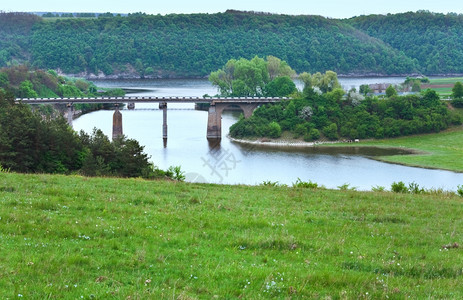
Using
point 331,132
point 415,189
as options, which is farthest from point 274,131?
point 415,189

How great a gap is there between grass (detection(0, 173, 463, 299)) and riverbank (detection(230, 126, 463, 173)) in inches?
2394

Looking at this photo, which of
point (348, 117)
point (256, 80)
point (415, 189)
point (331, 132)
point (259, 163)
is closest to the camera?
point (415, 189)

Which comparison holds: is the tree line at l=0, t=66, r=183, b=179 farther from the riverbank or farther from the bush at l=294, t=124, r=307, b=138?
the bush at l=294, t=124, r=307, b=138

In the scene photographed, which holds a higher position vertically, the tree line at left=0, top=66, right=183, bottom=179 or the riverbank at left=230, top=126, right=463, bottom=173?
the tree line at left=0, top=66, right=183, bottom=179

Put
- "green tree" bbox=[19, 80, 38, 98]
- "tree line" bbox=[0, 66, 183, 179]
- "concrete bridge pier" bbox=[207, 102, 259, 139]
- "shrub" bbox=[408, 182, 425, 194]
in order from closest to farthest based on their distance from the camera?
1. "shrub" bbox=[408, 182, 425, 194]
2. "tree line" bbox=[0, 66, 183, 179]
3. "concrete bridge pier" bbox=[207, 102, 259, 139]
4. "green tree" bbox=[19, 80, 38, 98]

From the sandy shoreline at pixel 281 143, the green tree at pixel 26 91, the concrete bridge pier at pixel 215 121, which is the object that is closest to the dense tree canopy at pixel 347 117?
the sandy shoreline at pixel 281 143

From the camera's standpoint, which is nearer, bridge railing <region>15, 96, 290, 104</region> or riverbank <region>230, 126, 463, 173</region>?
→ riverbank <region>230, 126, 463, 173</region>

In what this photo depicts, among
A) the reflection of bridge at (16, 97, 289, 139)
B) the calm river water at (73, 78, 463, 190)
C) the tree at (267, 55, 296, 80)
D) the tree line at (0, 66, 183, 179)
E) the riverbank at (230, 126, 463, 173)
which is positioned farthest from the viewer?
the tree at (267, 55, 296, 80)

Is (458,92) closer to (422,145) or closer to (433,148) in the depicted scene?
(422,145)

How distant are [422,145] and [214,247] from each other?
8730cm

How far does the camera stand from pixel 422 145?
95.5m

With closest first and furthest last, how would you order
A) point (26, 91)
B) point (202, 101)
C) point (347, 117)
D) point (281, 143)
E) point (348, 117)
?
point (281, 143), point (348, 117), point (347, 117), point (202, 101), point (26, 91)

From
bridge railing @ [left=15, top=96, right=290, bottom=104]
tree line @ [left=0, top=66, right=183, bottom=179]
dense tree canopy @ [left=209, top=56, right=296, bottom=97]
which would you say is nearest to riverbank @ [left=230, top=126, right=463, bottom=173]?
bridge railing @ [left=15, top=96, right=290, bottom=104]

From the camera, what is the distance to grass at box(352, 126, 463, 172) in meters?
78.0
